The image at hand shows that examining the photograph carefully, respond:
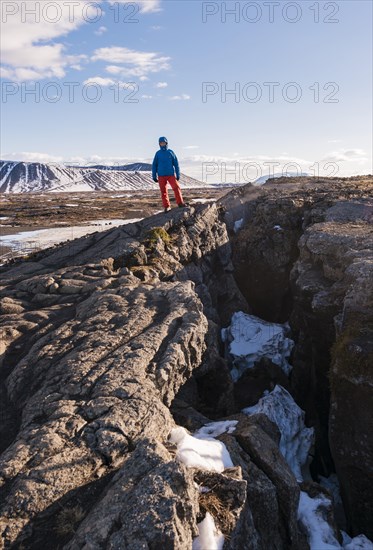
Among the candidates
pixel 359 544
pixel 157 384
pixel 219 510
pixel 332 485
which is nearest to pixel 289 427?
pixel 332 485

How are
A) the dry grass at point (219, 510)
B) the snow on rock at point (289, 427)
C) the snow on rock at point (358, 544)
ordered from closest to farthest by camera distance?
1. the dry grass at point (219, 510)
2. the snow on rock at point (358, 544)
3. the snow on rock at point (289, 427)

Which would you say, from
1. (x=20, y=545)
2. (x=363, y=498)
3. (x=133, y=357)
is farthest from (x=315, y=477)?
(x=20, y=545)

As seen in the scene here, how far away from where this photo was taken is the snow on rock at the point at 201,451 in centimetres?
886

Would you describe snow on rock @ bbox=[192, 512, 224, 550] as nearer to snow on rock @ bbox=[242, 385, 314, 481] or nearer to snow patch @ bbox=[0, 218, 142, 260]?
snow on rock @ bbox=[242, 385, 314, 481]

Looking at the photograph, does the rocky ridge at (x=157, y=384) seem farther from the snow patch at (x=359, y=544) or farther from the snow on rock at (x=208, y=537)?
the snow patch at (x=359, y=544)

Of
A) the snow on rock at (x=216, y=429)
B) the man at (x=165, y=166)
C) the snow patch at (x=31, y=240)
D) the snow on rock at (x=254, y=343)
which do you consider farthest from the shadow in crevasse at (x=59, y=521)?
the snow patch at (x=31, y=240)

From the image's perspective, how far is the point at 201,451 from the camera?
939 centimetres

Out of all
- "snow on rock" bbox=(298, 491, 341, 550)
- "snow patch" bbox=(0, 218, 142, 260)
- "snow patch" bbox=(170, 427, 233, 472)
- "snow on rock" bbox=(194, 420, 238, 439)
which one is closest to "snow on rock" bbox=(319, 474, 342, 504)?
"snow on rock" bbox=(298, 491, 341, 550)

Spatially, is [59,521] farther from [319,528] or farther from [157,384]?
[319,528]

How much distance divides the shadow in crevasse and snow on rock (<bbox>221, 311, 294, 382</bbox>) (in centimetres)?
1377

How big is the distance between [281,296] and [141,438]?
2092cm

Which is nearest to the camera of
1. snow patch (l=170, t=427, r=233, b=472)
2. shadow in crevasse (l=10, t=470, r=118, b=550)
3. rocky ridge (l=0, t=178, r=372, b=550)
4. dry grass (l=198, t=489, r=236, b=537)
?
shadow in crevasse (l=10, t=470, r=118, b=550)

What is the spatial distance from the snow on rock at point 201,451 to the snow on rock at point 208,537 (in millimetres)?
1393

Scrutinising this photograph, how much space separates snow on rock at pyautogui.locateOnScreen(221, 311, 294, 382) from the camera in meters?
21.5
